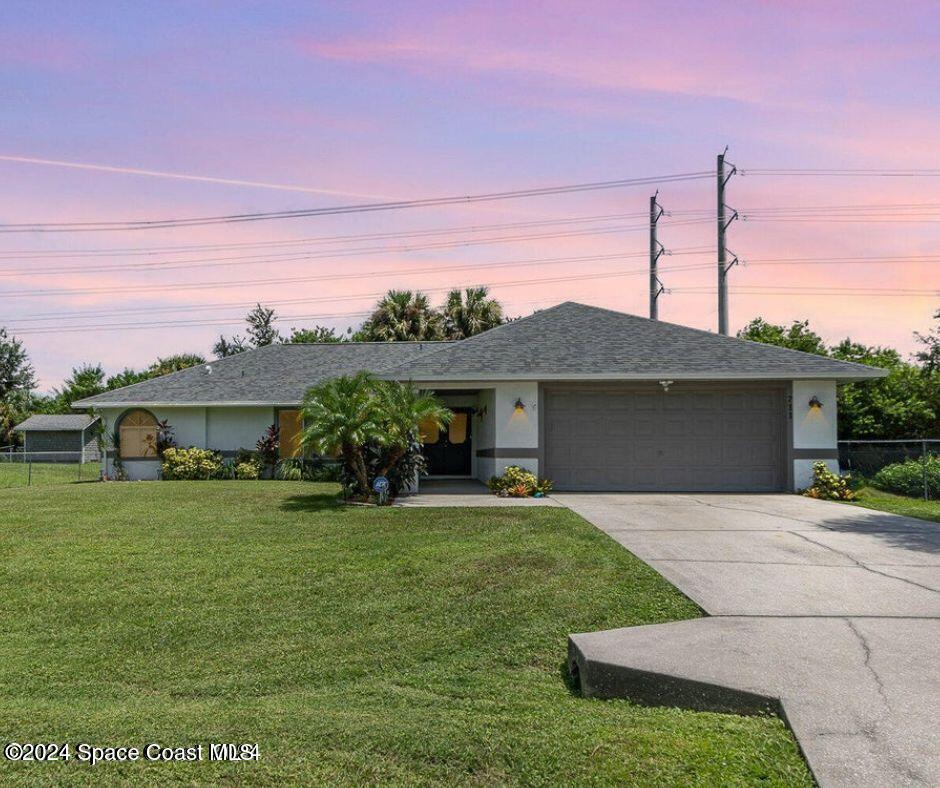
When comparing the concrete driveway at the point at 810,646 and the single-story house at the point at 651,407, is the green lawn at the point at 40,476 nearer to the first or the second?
the single-story house at the point at 651,407

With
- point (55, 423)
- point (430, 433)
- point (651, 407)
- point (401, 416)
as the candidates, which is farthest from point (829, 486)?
point (55, 423)

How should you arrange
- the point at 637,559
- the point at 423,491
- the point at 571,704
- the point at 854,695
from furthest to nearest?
the point at 423,491, the point at 637,559, the point at 571,704, the point at 854,695

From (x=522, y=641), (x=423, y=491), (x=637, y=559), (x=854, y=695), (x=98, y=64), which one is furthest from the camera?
(x=423, y=491)

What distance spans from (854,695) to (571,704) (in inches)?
72.7

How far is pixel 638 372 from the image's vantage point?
16.8 m

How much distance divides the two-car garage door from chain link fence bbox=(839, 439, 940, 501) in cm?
278

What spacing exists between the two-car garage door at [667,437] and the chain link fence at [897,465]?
2.78 meters

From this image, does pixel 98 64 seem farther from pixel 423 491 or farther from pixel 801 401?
pixel 801 401

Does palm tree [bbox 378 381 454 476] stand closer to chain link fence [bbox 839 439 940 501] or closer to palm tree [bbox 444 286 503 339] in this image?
chain link fence [bbox 839 439 940 501]

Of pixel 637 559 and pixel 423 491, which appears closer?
pixel 637 559

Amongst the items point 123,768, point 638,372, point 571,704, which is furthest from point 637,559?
point 638,372

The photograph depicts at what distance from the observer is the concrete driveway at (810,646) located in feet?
14.1

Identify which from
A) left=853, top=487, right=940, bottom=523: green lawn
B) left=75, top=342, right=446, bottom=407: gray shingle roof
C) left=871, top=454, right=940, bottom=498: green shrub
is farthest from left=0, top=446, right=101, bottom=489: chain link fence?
→ left=871, top=454, right=940, bottom=498: green shrub

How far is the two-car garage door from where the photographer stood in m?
17.3
